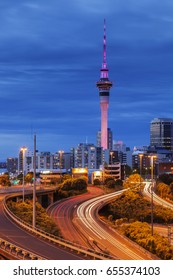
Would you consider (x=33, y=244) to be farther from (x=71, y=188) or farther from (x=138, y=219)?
(x=71, y=188)

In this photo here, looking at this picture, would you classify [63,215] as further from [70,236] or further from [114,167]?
[114,167]

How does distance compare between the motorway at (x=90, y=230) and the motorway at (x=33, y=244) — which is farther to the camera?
the motorway at (x=90, y=230)

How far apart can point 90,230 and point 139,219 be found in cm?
Answer: 2012

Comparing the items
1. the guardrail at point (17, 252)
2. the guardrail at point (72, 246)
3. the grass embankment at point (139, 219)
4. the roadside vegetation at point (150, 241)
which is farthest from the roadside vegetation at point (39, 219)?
the guardrail at point (17, 252)

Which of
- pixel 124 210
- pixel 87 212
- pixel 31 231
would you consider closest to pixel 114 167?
pixel 124 210

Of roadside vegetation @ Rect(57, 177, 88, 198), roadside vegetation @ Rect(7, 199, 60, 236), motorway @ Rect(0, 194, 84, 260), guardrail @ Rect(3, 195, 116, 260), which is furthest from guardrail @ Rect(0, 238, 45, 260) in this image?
roadside vegetation @ Rect(57, 177, 88, 198)

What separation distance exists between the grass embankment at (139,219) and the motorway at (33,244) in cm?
972

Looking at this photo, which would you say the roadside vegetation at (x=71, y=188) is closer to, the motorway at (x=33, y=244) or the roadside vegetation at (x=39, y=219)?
the roadside vegetation at (x=39, y=219)

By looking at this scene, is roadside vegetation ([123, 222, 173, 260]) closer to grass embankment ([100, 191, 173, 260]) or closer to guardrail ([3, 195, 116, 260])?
grass embankment ([100, 191, 173, 260])

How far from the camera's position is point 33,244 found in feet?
90.3

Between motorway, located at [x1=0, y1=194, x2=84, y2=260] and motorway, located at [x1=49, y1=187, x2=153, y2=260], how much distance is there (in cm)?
361

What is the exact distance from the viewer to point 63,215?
192 ft

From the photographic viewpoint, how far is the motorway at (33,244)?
79.4 feet
